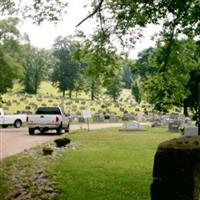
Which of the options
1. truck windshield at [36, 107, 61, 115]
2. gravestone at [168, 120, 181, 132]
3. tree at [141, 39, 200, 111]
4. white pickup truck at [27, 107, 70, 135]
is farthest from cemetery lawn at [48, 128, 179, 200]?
gravestone at [168, 120, 181, 132]

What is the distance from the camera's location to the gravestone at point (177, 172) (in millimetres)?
5516

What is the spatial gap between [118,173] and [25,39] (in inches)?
1692

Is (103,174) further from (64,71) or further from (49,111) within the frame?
(64,71)

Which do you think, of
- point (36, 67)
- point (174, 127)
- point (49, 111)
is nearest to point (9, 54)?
point (49, 111)

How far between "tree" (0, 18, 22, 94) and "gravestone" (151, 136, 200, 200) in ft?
142

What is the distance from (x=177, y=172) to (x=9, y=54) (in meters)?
48.0

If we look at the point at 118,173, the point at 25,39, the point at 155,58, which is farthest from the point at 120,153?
the point at 25,39

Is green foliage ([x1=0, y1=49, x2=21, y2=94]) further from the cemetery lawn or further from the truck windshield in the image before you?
the cemetery lawn

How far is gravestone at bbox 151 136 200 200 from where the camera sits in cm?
552

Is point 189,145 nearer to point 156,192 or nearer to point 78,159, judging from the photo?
Result: point 156,192

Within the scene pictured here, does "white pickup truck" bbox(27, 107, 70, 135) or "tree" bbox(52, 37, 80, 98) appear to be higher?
"tree" bbox(52, 37, 80, 98)

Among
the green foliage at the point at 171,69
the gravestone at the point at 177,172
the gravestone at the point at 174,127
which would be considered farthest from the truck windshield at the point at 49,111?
the gravestone at the point at 177,172

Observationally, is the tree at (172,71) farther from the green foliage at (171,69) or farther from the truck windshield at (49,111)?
the truck windshield at (49,111)

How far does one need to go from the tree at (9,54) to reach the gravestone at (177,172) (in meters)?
43.4
